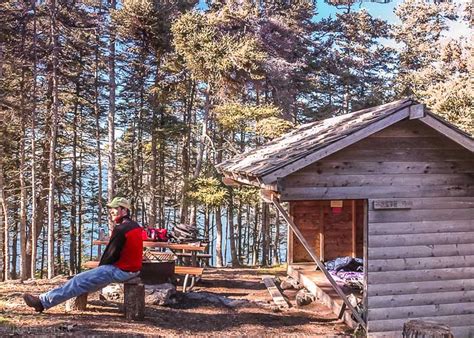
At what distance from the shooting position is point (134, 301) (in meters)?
6.51

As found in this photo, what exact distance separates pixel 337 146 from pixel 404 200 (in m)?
1.68

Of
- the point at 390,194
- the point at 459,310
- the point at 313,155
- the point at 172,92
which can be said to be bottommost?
the point at 459,310

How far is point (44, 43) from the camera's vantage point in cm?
1526

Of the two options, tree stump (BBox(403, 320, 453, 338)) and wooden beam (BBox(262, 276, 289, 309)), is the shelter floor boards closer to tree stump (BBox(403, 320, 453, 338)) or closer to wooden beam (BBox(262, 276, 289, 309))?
wooden beam (BBox(262, 276, 289, 309))

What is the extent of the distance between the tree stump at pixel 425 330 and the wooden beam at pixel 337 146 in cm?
404

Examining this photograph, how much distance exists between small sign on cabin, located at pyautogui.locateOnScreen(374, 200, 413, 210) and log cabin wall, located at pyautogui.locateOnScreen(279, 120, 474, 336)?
0.02m

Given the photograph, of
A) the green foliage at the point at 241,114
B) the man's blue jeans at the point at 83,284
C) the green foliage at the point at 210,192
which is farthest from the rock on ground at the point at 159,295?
the green foliage at the point at 241,114

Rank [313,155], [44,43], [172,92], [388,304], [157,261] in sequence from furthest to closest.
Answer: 1. [172,92]
2. [44,43]
3. [157,261]
4. [388,304]
5. [313,155]

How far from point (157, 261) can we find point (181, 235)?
2.13m

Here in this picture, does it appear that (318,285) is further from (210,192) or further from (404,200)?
(210,192)

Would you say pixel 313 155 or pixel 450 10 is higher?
pixel 450 10

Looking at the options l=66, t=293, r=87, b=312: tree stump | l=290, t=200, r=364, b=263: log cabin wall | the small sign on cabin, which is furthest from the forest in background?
the small sign on cabin

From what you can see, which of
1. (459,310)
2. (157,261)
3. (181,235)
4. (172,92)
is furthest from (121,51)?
(459,310)

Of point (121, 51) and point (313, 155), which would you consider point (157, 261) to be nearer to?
point (313, 155)
